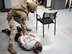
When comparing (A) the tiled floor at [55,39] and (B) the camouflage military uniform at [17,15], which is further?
(A) the tiled floor at [55,39]

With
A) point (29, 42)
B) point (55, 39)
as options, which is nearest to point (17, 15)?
point (29, 42)

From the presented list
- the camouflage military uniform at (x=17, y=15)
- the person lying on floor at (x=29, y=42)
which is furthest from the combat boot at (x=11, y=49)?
the person lying on floor at (x=29, y=42)

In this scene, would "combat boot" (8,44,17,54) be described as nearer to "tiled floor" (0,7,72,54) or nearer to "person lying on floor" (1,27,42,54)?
"tiled floor" (0,7,72,54)

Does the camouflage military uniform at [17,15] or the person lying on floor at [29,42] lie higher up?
the camouflage military uniform at [17,15]

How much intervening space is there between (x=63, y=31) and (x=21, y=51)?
5.62 ft

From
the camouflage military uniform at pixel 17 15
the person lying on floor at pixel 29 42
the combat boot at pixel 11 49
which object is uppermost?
the camouflage military uniform at pixel 17 15

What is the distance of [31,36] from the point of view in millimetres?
3711

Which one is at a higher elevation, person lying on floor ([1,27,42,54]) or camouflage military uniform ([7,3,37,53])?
camouflage military uniform ([7,3,37,53])

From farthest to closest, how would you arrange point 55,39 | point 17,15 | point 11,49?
1. point 55,39
2. point 17,15
3. point 11,49

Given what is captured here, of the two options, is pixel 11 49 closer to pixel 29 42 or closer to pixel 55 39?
pixel 29 42

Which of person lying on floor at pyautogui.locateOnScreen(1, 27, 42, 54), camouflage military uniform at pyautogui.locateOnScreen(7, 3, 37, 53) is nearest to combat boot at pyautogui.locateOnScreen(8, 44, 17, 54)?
camouflage military uniform at pyautogui.locateOnScreen(7, 3, 37, 53)

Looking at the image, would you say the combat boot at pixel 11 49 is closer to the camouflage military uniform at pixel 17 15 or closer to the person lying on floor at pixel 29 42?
the camouflage military uniform at pixel 17 15

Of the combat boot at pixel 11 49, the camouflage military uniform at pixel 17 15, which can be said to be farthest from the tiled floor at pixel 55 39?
the camouflage military uniform at pixel 17 15

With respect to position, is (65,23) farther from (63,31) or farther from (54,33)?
(54,33)
